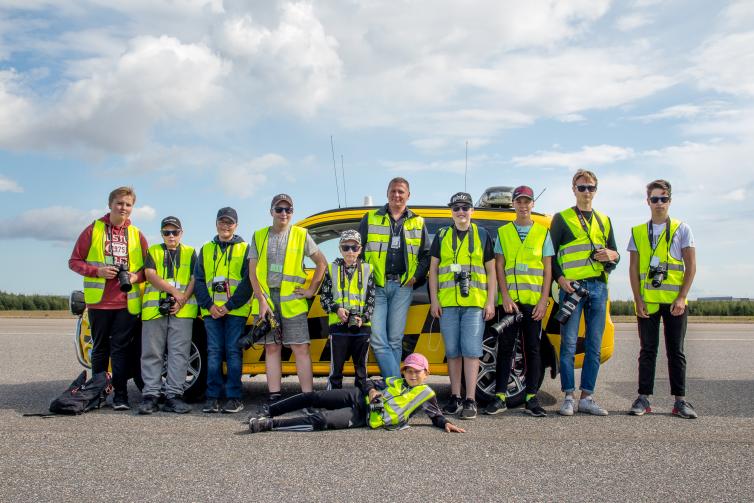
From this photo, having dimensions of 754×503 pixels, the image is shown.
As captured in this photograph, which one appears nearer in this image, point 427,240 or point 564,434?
point 564,434

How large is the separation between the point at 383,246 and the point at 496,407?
1806 mm

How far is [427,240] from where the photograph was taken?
256 inches

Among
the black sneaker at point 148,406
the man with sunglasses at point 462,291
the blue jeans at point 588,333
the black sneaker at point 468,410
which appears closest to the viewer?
the black sneaker at point 468,410

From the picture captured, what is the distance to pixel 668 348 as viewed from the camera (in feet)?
21.3

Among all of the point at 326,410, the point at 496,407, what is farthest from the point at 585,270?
the point at 326,410

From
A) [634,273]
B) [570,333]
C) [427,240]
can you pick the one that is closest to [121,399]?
[427,240]

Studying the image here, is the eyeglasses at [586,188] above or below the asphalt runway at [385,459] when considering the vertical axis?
above

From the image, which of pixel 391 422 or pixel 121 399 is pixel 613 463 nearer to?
pixel 391 422

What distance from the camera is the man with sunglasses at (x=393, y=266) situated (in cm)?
629

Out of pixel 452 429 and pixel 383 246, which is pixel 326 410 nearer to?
pixel 452 429

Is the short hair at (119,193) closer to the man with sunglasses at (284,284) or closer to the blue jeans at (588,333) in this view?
the man with sunglasses at (284,284)

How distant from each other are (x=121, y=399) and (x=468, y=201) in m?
3.79

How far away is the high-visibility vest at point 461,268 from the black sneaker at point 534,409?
0.99 m

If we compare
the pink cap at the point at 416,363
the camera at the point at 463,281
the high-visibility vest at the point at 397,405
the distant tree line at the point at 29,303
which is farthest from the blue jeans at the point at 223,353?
the distant tree line at the point at 29,303
